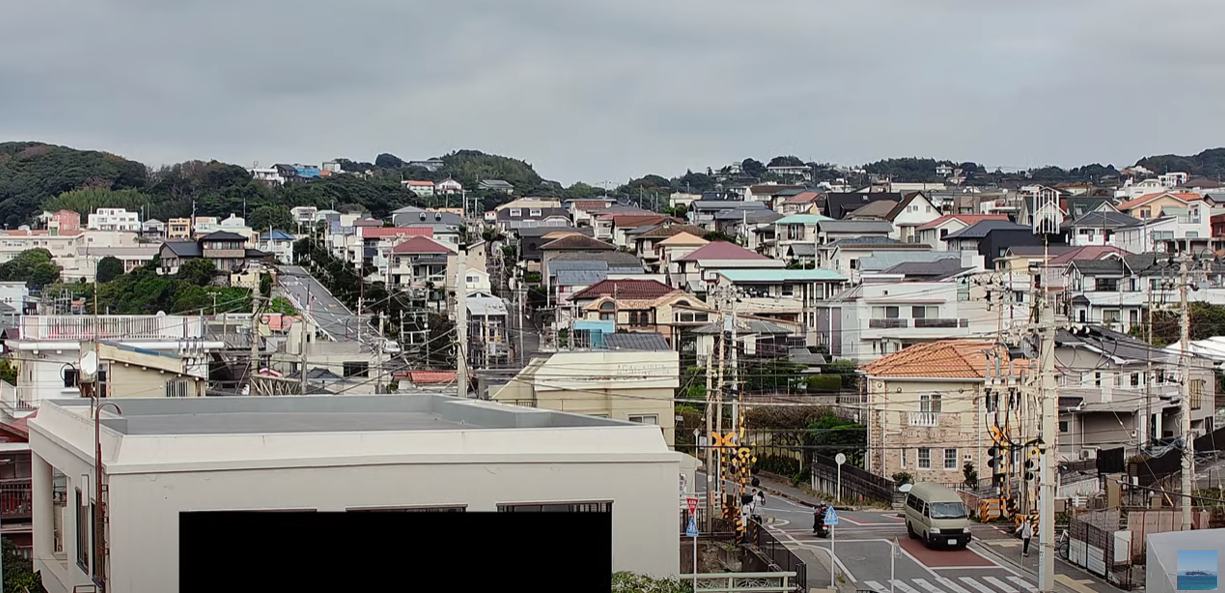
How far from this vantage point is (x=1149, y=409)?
103 feet

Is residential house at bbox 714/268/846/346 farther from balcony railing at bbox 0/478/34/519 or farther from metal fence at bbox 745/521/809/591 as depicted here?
balcony railing at bbox 0/478/34/519

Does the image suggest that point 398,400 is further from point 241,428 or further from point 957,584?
point 957,584

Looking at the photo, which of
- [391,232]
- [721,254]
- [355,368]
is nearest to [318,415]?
[355,368]

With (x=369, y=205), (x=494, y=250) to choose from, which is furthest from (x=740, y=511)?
(x=369, y=205)

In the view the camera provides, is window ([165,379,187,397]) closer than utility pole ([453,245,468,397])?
No

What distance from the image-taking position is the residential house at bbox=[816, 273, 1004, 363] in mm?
41906

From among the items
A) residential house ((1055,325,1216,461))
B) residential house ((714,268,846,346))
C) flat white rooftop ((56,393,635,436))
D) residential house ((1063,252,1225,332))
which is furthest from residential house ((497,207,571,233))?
flat white rooftop ((56,393,635,436))

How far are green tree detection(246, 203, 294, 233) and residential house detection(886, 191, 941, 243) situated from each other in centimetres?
3925

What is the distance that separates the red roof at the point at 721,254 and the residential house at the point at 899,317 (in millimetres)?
14915

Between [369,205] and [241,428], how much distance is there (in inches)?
3667

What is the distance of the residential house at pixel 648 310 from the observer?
47344mm

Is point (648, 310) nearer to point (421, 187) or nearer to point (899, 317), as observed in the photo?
point (899, 317)

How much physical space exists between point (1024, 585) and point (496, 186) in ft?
382

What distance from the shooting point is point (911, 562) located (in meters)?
19.6
